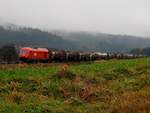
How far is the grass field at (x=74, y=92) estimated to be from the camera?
20.7 meters

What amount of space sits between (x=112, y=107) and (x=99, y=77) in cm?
1156

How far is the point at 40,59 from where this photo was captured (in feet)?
193

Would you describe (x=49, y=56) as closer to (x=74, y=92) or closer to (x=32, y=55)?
(x=32, y=55)

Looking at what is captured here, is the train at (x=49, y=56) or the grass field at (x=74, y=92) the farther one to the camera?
the train at (x=49, y=56)

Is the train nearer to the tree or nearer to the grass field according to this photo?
the tree

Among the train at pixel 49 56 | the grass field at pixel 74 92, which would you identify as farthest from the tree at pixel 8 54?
the grass field at pixel 74 92

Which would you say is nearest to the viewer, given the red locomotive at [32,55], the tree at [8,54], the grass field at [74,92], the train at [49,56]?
the grass field at [74,92]

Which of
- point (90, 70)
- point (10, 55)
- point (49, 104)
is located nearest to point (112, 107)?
point (49, 104)

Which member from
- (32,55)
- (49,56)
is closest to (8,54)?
(49,56)

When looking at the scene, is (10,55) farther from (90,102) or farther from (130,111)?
(130,111)

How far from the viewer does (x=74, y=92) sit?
26.9 meters

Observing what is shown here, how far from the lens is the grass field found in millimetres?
20703

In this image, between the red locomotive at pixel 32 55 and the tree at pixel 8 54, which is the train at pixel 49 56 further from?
the tree at pixel 8 54

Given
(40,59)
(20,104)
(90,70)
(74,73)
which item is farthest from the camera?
(40,59)
